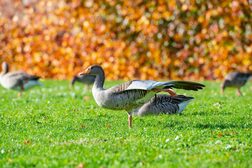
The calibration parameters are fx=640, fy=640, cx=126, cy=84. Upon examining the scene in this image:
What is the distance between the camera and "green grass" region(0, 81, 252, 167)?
725 centimetres

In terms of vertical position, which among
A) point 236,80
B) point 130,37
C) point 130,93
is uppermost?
point 130,37

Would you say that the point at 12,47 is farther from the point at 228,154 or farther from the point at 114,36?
the point at 228,154

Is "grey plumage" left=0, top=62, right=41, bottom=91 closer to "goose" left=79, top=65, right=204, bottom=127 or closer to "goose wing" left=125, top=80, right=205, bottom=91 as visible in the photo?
"goose" left=79, top=65, right=204, bottom=127

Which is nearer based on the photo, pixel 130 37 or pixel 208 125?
pixel 208 125

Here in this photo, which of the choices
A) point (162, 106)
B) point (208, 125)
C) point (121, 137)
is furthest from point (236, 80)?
point (121, 137)

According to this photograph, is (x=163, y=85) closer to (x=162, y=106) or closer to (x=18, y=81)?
(x=162, y=106)

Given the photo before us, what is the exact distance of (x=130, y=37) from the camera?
22.5m

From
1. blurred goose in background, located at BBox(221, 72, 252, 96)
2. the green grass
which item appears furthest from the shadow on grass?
blurred goose in background, located at BBox(221, 72, 252, 96)

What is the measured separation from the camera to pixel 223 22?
21078 millimetres

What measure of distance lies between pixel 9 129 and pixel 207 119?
→ 323cm

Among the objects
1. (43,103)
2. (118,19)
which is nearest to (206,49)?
(118,19)

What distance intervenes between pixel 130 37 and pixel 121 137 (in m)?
14.0

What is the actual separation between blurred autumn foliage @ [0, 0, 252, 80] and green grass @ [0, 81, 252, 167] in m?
8.19

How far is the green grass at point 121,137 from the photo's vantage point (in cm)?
725
